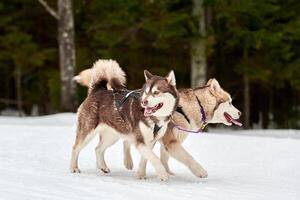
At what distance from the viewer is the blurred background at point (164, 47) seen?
16375mm

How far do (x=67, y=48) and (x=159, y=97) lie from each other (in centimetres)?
998

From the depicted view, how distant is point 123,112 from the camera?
7.07 metres

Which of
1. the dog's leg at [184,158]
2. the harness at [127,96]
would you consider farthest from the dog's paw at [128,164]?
the harness at [127,96]

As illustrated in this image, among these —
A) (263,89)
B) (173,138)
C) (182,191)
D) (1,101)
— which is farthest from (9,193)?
(1,101)

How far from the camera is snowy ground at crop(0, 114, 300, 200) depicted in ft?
19.6

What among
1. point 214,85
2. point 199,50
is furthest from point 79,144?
point 199,50

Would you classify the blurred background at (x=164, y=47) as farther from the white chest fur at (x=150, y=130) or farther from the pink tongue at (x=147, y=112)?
the pink tongue at (x=147, y=112)

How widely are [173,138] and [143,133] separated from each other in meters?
0.62

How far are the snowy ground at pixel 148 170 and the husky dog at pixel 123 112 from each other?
Answer: 0.37 m

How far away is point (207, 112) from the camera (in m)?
7.57

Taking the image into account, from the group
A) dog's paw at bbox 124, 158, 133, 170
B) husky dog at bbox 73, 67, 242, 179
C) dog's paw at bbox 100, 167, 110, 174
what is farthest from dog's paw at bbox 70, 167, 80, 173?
husky dog at bbox 73, 67, 242, 179

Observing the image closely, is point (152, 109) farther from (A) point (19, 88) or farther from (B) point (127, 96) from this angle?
(A) point (19, 88)

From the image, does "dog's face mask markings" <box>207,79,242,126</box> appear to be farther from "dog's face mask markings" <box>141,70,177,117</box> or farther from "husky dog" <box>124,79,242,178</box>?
"dog's face mask markings" <box>141,70,177,117</box>

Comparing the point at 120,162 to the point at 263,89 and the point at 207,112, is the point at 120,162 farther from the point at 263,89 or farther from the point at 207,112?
the point at 263,89
